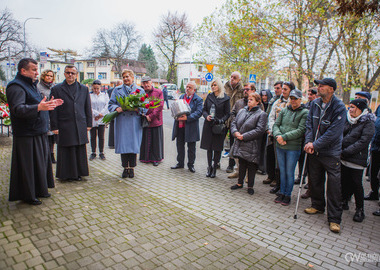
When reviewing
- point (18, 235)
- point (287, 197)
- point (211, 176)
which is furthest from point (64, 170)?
point (287, 197)

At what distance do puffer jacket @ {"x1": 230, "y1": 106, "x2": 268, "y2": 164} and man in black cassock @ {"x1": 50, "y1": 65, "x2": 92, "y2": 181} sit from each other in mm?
3166

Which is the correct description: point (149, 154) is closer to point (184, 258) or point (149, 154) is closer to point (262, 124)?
point (262, 124)

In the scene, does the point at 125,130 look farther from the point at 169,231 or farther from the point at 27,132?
the point at 169,231

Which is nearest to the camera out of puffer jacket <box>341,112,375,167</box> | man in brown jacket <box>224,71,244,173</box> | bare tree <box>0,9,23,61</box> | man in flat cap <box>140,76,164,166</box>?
puffer jacket <box>341,112,375,167</box>

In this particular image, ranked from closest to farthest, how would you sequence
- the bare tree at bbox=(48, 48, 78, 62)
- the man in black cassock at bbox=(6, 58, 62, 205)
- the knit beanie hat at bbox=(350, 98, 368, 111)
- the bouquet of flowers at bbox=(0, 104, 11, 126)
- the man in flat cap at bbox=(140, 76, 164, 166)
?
the man in black cassock at bbox=(6, 58, 62, 205)
the knit beanie hat at bbox=(350, 98, 368, 111)
the man in flat cap at bbox=(140, 76, 164, 166)
the bouquet of flowers at bbox=(0, 104, 11, 126)
the bare tree at bbox=(48, 48, 78, 62)

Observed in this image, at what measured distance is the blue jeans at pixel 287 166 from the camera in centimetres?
507

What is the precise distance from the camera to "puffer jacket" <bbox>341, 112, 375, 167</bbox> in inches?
180

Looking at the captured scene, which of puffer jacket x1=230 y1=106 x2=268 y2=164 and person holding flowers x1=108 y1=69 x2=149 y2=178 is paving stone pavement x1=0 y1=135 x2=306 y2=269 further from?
puffer jacket x1=230 y1=106 x2=268 y2=164

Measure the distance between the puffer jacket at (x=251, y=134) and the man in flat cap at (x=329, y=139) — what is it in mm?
1012

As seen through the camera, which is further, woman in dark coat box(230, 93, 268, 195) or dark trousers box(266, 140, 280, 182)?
dark trousers box(266, 140, 280, 182)

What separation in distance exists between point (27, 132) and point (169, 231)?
268 cm

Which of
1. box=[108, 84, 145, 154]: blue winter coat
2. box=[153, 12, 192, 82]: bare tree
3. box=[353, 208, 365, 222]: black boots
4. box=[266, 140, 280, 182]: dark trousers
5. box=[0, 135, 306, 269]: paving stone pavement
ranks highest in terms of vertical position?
box=[153, 12, 192, 82]: bare tree

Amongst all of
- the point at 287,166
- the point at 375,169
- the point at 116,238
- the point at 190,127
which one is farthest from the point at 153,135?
the point at 375,169

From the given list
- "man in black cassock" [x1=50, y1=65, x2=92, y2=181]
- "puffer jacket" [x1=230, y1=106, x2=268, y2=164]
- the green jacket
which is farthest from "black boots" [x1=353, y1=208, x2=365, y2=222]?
"man in black cassock" [x1=50, y1=65, x2=92, y2=181]
